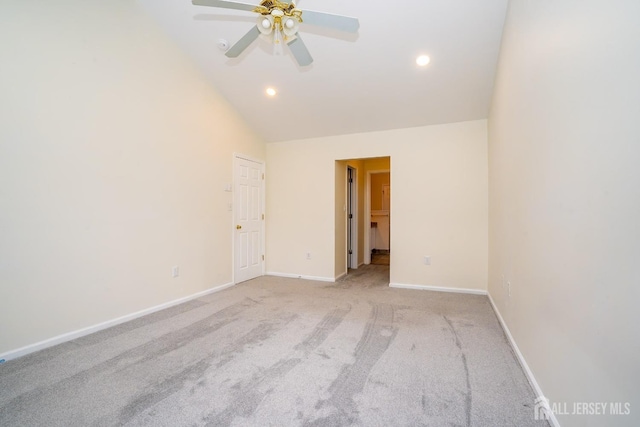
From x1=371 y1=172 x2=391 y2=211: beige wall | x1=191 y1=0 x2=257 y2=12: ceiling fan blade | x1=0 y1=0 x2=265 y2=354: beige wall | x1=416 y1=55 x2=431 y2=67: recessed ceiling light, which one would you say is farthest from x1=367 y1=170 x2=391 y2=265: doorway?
x1=191 y1=0 x2=257 y2=12: ceiling fan blade

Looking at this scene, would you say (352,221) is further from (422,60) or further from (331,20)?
(331,20)

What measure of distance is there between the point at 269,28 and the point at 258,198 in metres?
3.00

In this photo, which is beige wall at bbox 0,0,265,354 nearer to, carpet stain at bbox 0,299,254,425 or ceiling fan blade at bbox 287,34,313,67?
carpet stain at bbox 0,299,254,425

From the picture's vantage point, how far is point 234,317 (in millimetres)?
2871

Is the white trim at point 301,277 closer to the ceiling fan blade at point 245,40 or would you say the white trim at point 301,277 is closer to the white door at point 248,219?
the white door at point 248,219

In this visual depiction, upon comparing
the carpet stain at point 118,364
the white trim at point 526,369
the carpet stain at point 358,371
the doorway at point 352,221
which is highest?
the doorway at point 352,221

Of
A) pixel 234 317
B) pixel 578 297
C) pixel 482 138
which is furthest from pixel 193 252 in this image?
pixel 482 138

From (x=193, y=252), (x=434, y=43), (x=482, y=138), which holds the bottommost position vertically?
(x=193, y=252)

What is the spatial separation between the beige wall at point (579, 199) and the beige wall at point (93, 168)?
3423mm

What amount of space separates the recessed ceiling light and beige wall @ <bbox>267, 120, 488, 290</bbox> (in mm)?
1152

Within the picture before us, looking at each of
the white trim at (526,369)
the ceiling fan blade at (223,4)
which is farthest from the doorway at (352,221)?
the ceiling fan blade at (223,4)

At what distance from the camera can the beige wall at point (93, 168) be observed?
6.82ft

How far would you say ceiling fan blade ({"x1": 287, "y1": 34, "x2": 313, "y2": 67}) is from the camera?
2156 millimetres

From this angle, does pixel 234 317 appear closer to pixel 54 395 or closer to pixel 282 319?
pixel 282 319
